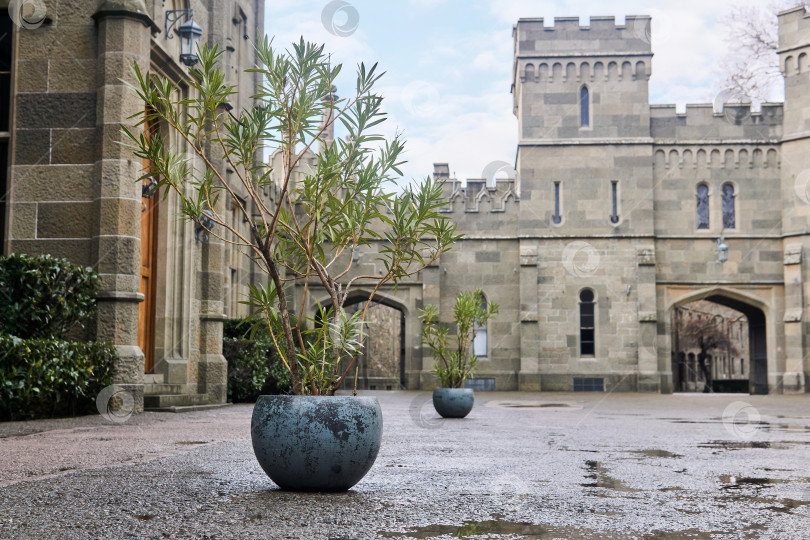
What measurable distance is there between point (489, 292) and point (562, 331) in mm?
2784

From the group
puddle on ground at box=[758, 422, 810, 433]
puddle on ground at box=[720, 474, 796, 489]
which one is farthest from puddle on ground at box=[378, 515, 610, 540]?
puddle on ground at box=[758, 422, 810, 433]

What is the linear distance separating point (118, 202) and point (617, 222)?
66.9 feet

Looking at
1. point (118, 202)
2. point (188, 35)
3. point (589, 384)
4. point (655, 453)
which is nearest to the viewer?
point (655, 453)

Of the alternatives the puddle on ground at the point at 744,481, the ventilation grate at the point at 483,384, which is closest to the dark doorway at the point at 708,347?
the ventilation grate at the point at 483,384

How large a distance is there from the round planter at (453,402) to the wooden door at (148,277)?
4810mm

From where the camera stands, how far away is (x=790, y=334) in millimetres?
26641

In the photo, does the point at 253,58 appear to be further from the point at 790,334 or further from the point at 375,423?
the point at 790,334

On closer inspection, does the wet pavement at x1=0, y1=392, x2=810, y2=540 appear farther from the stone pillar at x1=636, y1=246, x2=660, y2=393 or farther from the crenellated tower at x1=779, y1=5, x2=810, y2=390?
the crenellated tower at x1=779, y1=5, x2=810, y2=390

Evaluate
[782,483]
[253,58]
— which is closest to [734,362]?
[253,58]

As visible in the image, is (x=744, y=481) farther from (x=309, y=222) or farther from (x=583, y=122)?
(x=583, y=122)

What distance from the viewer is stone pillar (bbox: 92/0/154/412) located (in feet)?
34.8

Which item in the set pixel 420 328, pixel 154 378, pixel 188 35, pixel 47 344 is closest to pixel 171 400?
pixel 154 378

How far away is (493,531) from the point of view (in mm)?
3541

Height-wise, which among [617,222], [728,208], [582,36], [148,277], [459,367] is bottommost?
[459,367]
